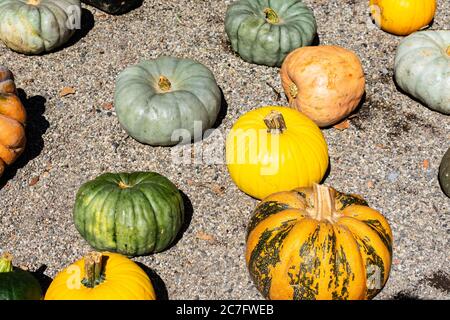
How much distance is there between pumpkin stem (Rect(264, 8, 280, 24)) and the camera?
6.49m

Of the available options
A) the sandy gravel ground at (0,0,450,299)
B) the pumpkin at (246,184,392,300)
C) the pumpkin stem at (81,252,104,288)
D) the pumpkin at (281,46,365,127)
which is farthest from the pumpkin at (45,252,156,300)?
the pumpkin at (281,46,365,127)

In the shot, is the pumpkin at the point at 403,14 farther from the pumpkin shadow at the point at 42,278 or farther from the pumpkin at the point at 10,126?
the pumpkin shadow at the point at 42,278

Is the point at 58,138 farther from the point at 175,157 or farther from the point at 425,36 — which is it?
the point at 425,36

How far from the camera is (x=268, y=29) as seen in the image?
251 inches

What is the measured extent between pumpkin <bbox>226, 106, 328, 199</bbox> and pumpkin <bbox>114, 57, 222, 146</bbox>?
1.40ft

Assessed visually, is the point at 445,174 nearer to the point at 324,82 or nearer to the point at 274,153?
the point at 324,82

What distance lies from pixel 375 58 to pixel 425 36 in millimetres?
585

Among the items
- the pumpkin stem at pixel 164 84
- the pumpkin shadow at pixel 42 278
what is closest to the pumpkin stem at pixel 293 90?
the pumpkin stem at pixel 164 84

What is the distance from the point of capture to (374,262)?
4609mm

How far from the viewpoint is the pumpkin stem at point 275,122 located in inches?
207

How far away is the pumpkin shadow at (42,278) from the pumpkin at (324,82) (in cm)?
256

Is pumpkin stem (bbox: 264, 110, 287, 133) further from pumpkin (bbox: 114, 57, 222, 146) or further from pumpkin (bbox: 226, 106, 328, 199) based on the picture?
pumpkin (bbox: 114, 57, 222, 146)

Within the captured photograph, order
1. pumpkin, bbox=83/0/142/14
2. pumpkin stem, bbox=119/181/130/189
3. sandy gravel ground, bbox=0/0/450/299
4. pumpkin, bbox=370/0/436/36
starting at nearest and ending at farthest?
pumpkin stem, bbox=119/181/130/189 < sandy gravel ground, bbox=0/0/450/299 < pumpkin, bbox=370/0/436/36 < pumpkin, bbox=83/0/142/14

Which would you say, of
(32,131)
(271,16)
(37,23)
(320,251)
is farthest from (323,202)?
(37,23)
